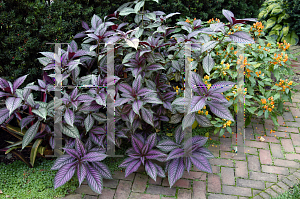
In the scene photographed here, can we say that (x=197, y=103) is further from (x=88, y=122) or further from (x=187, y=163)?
(x=88, y=122)

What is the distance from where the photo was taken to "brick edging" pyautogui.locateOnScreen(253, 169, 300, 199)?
247 centimetres

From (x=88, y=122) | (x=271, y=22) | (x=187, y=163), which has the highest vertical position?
(x=271, y=22)

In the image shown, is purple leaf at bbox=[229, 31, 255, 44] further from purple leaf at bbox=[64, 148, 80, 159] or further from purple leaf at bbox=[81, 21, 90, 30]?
purple leaf at bbox=[64, 148, 80, 159]

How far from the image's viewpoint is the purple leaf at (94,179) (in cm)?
234

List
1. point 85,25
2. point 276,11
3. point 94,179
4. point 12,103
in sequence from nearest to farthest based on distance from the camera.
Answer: point 12,103 < point 94,179 < point 85,25 < point 276,11

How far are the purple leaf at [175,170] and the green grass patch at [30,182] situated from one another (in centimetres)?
93

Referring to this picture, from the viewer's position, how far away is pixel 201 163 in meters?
2.46

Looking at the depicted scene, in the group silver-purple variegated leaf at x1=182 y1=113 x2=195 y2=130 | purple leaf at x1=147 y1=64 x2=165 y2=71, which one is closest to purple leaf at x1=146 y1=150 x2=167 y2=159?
silver-purple variegated leaf at x1=182 y1=113 x2=195 y2=130

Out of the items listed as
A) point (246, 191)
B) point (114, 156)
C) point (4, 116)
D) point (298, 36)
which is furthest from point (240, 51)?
point (298, 36)

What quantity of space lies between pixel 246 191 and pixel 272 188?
0.26 m

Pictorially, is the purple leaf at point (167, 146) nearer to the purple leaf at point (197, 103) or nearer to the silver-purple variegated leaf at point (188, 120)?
the silver-purple variegated leaf at point (188, 120)

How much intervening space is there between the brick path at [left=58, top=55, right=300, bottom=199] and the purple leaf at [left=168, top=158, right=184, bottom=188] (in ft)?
0.61

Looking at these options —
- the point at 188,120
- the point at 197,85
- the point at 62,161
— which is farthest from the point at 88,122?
the point at 197,85

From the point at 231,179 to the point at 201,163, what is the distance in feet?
1.45
